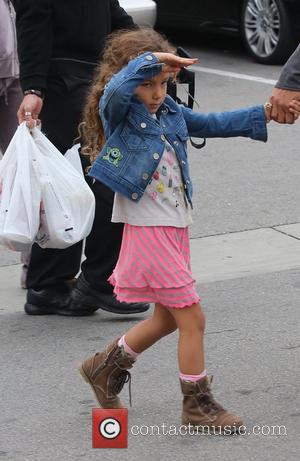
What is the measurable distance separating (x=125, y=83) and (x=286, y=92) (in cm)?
85

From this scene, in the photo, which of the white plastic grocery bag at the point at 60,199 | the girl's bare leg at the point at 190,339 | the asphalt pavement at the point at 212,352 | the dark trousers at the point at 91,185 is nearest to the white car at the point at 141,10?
the asphalt pavement at the point at 212,352

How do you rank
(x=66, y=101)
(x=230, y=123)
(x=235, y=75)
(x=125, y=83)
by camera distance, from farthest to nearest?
1. (x=235, y=75)
2. (x=66, y=101)
3. (x=230, y=123)
4. (x=125, y=83)

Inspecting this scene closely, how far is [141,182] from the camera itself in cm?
430

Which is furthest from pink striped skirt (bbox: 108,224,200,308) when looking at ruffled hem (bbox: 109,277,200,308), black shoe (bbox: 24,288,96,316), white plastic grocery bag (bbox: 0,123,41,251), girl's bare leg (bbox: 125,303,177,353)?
black shoe (bbox: 24,288,96,316)

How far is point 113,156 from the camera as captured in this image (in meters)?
4.34

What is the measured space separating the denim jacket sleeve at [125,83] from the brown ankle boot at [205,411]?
0.98 m

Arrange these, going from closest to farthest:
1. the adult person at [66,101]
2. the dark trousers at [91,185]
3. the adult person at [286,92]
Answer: the adult person at [286,92], the adult person at [66,101], the dark trousers at [91,185]

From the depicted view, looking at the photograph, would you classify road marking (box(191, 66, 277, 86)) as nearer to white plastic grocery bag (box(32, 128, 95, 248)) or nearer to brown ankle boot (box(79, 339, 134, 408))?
white plastic grocery bag (box(32, 128, 95, 248))

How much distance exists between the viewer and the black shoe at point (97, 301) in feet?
18.8

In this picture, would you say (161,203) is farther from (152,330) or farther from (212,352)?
(212,352)

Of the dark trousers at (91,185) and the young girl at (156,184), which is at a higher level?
the young girl at (156,184)

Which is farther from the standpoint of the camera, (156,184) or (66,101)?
(66,101)

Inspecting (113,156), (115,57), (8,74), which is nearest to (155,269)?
(113,156)

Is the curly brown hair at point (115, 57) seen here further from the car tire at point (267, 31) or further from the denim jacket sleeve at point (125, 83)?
the car tire at point (267, 31)
